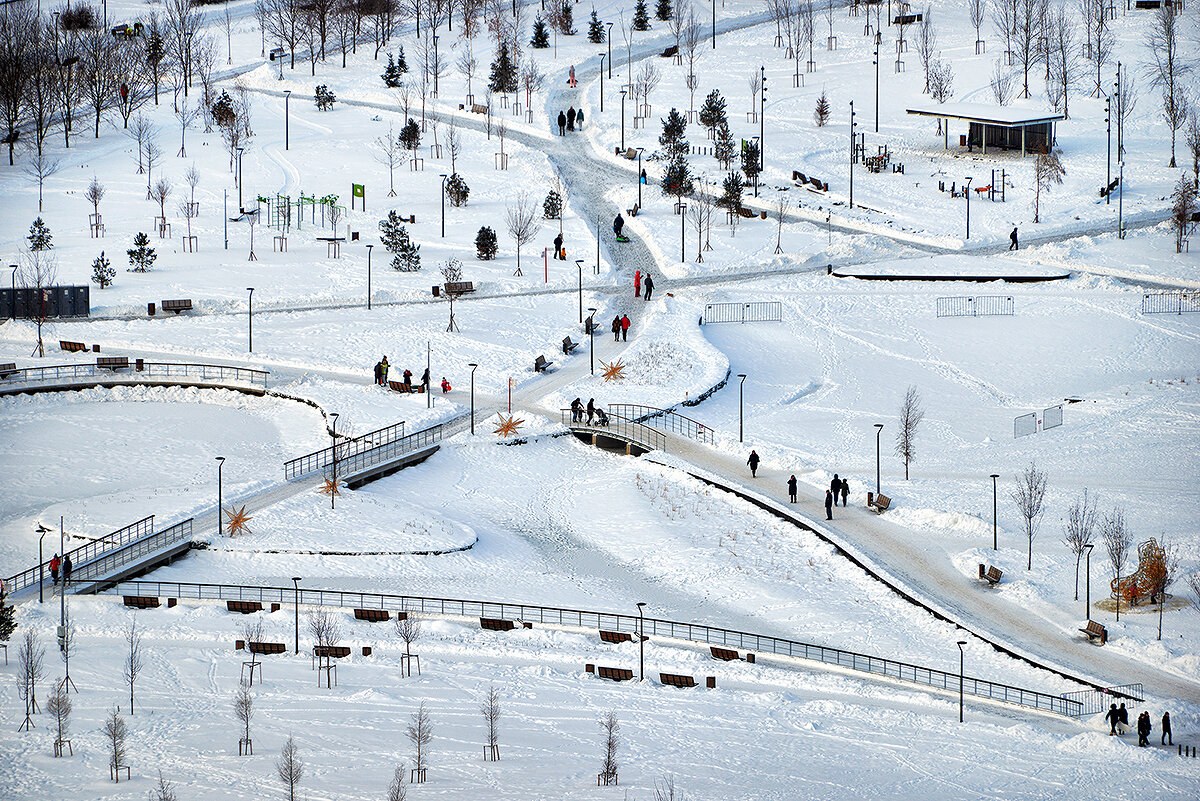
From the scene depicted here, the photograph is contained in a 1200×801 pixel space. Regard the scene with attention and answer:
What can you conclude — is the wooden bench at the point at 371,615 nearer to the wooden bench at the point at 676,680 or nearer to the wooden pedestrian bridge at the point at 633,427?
the wooden bench at the point at 676,680

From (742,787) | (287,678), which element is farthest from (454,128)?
(742,787)

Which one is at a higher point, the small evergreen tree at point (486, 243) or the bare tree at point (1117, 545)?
the small evergreen tree at point (486, 243)

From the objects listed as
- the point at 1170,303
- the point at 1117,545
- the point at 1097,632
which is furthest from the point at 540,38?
the point at 1097,632

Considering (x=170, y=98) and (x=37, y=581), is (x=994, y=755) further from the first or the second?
(x=170, y=98)

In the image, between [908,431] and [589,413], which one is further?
[589,413]

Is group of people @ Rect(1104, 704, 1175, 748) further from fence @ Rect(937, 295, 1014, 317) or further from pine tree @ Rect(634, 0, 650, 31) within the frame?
pine tree @ Rect(634, 0, 650, 31)

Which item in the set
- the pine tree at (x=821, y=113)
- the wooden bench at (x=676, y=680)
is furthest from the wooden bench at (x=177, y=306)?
the pine tree at (x=821, y=113)

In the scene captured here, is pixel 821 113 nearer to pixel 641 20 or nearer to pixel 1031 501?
pixel 641 20
